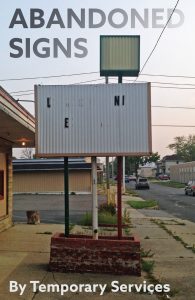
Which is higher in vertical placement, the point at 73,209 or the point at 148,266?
the point at 148,266

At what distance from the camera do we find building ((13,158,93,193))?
1863 inches

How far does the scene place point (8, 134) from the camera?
14633 millimetres

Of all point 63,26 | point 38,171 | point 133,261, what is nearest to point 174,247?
point 133,261

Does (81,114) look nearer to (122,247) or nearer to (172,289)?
(122,247)

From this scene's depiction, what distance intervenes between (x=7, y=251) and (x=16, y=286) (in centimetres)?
346

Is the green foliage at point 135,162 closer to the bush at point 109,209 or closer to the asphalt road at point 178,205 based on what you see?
the asphalt road at point 178,205

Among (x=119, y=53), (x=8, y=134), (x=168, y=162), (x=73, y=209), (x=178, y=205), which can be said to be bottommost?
(x=178, y=205)

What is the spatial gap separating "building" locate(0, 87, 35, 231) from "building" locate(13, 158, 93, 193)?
96.5 feet

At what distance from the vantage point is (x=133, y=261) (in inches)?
355

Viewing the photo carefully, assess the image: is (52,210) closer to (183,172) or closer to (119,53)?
(119,53)

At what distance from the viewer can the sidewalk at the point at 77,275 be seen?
25.2 feet

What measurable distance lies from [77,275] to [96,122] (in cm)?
292

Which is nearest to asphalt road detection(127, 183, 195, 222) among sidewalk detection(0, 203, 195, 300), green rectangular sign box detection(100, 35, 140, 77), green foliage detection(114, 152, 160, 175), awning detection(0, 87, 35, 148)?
sidewalk detection(0, 203, 195, 300)

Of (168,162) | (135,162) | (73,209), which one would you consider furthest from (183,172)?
(168,162)
